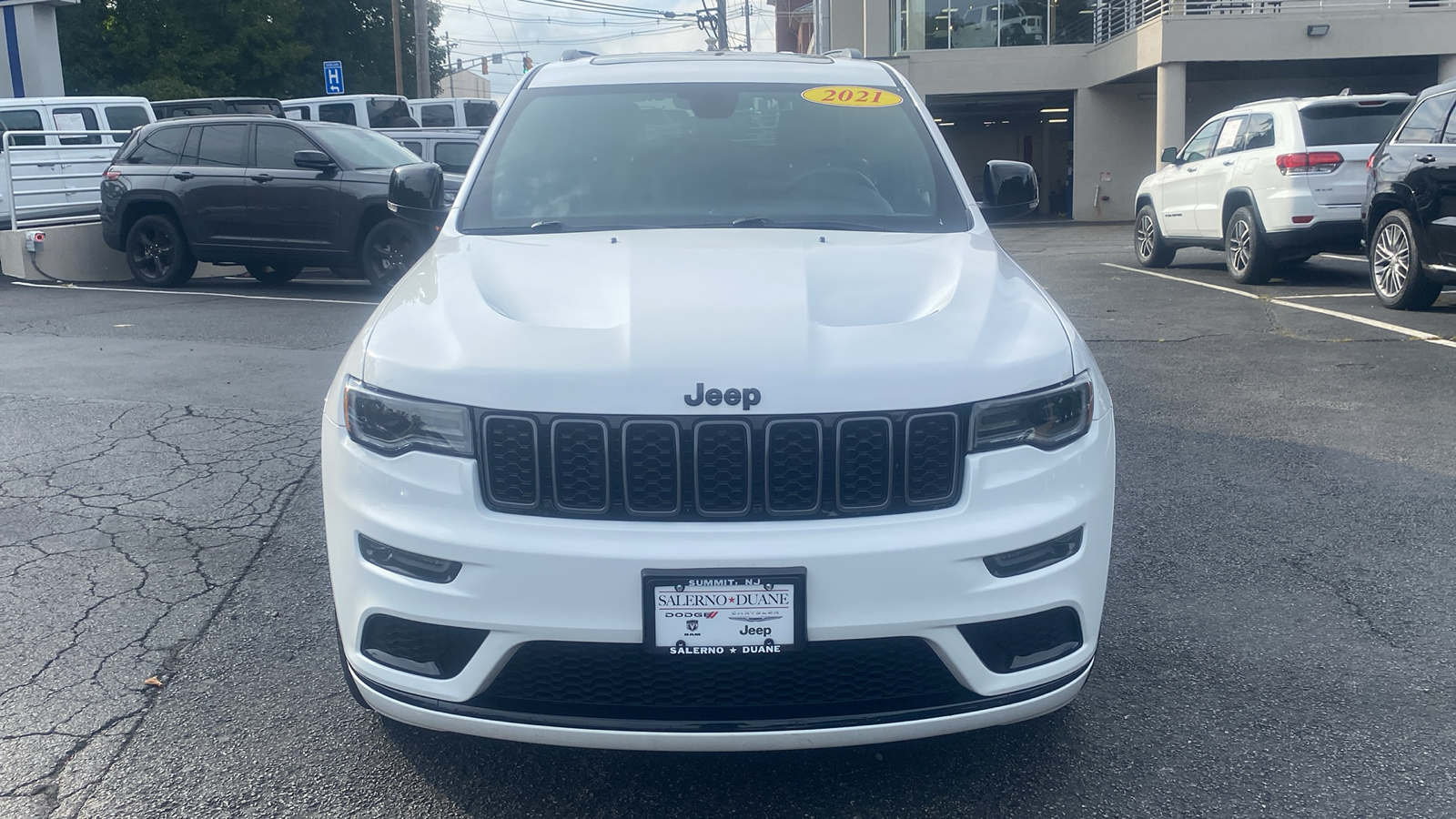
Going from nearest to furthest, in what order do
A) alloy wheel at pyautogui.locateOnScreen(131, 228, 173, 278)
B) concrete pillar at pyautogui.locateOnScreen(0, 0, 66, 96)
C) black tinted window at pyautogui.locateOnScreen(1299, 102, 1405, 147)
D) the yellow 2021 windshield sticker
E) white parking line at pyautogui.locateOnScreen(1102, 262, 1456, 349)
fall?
the yellow 2021 windshield sticker → white parking line at pyautogui.locateOnScreen(1102, 262, 1456, 349) → black tinted window at pyautogui.locateOnScreen(1299, 102, 1405, 147) → alloy wheel at pyautogui.locateOnScreen(131, 228, 173, 278) → concrete pillar at pyautogui.locateOnScreen(0, 0, 66, 96)

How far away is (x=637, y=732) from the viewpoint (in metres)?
2.49

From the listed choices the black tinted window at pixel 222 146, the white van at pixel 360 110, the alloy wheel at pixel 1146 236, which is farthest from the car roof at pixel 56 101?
the alloy wheel at pixel 1146 236

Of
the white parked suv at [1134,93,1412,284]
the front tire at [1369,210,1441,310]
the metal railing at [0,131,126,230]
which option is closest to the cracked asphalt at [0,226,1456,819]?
the front tire at [1369,210,1441,310]

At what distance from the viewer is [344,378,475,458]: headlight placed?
2.58 meters

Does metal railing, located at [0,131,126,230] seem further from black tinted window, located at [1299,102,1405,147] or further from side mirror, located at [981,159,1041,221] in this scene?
side mirror, located at [981,159,1041,221]

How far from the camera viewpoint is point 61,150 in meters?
16.5

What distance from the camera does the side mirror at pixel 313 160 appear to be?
39.4 feet

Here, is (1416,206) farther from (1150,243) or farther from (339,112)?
(339,112)

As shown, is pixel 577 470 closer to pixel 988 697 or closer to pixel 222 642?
pixel 988 697

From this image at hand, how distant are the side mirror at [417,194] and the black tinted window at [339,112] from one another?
19.5 metres

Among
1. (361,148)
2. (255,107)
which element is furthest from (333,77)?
(361,148)

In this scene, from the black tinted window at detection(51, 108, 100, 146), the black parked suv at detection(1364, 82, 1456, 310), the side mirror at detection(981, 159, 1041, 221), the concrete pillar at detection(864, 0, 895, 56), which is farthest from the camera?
the concrete pillar at detection(864, 0, 895, 56)

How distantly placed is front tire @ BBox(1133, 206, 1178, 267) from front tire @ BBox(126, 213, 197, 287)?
1065 cm

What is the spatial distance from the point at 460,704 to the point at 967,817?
110cm
